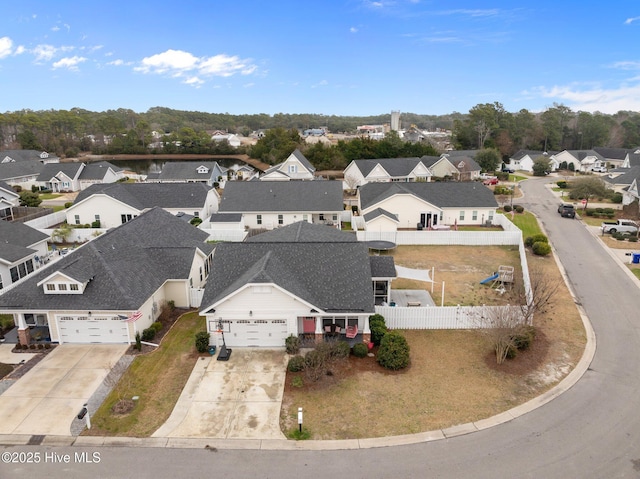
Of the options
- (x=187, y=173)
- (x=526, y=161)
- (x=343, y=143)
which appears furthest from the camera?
(x=343, y=143)

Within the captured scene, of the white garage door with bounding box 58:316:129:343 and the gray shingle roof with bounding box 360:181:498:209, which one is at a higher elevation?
the gray shingle roof with bounding box 360:181:498:209

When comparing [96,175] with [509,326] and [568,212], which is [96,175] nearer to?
[568,212]

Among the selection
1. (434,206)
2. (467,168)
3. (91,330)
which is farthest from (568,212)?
(91,330)

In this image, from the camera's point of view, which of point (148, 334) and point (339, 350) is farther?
point (148, 334)

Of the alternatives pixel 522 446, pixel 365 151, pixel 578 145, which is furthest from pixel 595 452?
pixel 578 145

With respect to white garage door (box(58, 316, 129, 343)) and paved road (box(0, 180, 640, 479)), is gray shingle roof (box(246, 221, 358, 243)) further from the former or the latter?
paved road (box(0, 180, 640, 479))

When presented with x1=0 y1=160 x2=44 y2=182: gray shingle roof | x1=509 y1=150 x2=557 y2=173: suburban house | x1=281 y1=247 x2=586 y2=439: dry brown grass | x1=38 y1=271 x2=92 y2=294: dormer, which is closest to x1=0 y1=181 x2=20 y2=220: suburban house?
x1=0 y1=160 x2=44 y2=182: gray shingle roof
